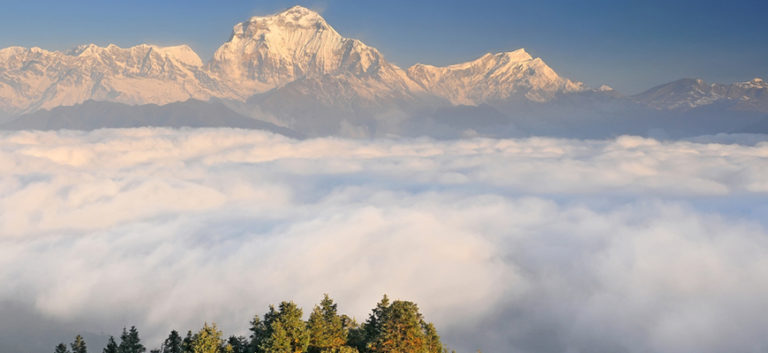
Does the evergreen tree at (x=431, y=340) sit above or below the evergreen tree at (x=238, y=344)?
below

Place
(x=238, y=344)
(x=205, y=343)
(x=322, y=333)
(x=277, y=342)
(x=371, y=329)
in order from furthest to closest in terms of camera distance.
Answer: (x=238, y=344) < (x=371, y=329) < (x=322, y=333) < (x=205, y=343) < (x=277, y=342)

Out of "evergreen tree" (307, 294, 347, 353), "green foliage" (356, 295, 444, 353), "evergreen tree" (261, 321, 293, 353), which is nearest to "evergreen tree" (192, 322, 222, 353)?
"evergreen tree" (261, 321, 293, 353)

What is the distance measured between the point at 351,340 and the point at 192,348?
2096 cm

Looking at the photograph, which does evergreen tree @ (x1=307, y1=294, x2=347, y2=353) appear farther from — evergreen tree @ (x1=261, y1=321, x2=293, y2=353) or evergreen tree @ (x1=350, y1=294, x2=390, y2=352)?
evergreen tree @ (x1=261, y1=321, x2=293, y2=353)

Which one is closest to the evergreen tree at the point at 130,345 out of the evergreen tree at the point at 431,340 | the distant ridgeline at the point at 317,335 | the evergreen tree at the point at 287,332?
the distant ridgeline at the point at 317,335

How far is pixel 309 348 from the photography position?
219ft

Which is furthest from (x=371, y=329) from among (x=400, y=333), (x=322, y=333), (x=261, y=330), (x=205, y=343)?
(x=205, y=343)

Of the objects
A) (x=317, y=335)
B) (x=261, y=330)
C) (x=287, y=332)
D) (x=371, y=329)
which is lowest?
(x=317, y=335)

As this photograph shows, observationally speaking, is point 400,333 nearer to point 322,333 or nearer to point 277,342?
point 322,333

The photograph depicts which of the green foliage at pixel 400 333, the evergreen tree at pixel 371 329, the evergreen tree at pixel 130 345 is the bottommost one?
the green foliage at pixel 400 333

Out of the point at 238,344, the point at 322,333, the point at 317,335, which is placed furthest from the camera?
the point at 238,344

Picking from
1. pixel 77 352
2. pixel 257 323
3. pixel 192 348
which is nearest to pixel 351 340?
pixel 257 323

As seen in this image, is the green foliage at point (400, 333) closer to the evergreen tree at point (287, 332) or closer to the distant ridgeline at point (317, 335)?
the distant ridgeline at point (317, 335)

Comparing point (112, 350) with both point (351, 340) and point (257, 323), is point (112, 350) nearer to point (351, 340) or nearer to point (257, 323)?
point (257, 323)
